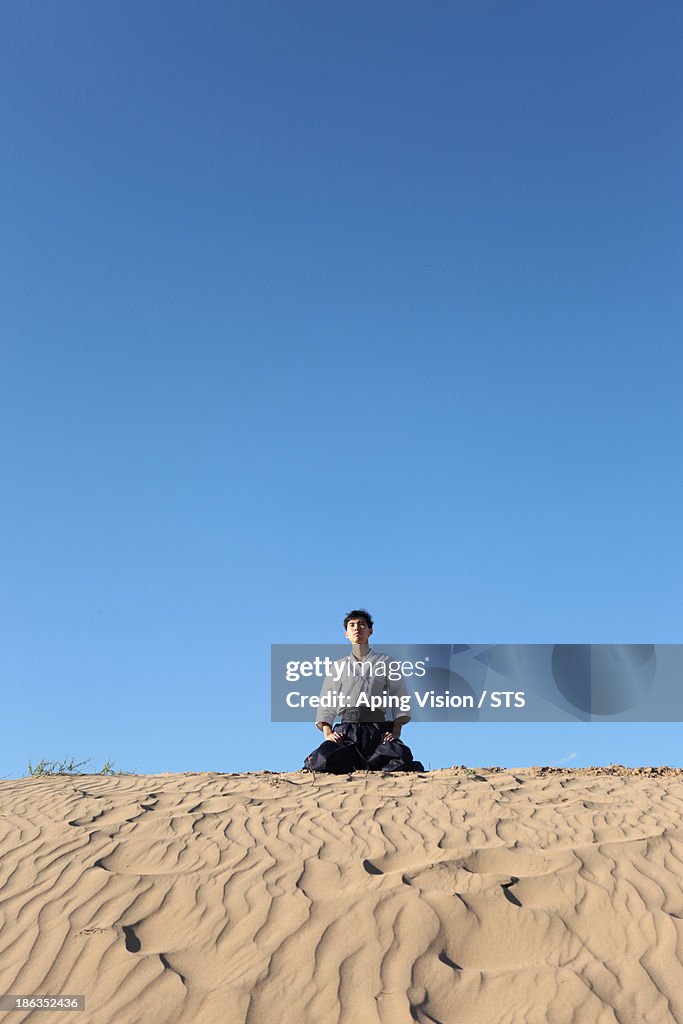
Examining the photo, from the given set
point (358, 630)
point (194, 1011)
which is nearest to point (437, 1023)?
point (194, 1011)

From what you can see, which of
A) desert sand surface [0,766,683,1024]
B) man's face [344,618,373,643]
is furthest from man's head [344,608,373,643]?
desert sand surface [0,766,683,1024]

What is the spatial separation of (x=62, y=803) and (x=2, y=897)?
2.23 m

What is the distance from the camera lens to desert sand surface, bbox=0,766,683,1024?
4.07 metres

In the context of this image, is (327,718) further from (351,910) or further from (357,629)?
(351,910)

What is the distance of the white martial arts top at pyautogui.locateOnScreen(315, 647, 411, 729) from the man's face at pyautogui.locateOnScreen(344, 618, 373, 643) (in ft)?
0.61

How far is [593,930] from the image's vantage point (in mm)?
4598

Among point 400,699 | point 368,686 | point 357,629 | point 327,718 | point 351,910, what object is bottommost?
point 351,910

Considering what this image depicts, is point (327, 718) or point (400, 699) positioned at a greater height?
point (400, 699)

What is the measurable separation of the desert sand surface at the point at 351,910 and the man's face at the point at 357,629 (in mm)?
2161

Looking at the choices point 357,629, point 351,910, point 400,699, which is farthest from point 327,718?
point 351,910

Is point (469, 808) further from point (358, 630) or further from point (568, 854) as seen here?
point (358, 630)

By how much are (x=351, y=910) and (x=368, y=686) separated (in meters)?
4.33

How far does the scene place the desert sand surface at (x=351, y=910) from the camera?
4074 mm

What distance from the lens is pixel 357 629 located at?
30.0 feet
